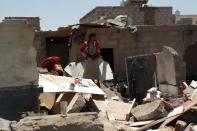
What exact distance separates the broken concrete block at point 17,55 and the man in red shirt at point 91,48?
19.1 ft

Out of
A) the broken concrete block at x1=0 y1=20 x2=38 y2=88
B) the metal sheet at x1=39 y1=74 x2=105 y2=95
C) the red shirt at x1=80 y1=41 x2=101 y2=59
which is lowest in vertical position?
the metal sheet at x1=39 y1=74 x2=105 y2=95

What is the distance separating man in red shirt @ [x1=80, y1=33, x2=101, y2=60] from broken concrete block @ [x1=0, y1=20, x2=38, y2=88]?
5.81 meters

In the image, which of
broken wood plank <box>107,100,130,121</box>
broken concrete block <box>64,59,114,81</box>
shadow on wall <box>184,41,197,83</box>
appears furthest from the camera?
shadow on wall <box>184,41,197,83</box>

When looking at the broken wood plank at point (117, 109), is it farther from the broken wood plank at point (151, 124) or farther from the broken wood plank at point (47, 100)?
the broken wood plank at point (47, 100)

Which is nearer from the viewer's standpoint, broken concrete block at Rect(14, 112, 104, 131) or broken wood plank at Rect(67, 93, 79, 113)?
broken concrete block at Rect(14, 112, 104, 131)

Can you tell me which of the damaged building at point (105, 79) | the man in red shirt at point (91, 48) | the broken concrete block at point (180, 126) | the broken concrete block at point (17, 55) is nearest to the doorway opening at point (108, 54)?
the damaged building at point (105, 79)

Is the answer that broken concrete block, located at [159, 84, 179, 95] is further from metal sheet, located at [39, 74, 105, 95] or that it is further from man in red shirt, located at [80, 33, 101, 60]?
metal sheet, located at [39, 74, 105, 95]

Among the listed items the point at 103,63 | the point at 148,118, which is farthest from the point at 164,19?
the point at 148,118

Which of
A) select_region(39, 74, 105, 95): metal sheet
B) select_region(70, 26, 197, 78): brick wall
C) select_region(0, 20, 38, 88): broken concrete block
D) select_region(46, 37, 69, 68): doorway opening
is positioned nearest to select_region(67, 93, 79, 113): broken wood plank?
select_region(39, 74, 105, 95): metal sheet

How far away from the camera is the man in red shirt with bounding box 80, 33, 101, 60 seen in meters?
12.6

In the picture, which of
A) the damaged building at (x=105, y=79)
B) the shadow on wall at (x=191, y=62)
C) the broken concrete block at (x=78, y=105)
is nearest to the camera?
the damaged building at (x=105, y=79)

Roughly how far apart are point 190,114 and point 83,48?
503 cm

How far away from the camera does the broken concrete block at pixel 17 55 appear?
21.6 ft

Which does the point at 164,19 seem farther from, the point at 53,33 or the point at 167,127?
the point at 167,127
